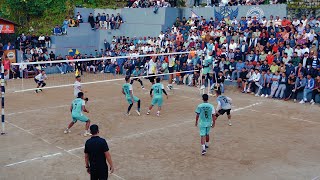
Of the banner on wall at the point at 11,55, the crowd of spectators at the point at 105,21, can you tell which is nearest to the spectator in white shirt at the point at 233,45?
the crowd of spectators at the point at 105,21

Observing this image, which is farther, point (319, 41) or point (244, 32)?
point (244, 32)

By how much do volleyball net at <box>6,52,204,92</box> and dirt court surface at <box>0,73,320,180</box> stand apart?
467 centimetres

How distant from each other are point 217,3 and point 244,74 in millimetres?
10767

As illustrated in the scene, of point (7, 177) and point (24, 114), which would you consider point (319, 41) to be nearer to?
point (24, 114)

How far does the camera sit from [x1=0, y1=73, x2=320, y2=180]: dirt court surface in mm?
10406

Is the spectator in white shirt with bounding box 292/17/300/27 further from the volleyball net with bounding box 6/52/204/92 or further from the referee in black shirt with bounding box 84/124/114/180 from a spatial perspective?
the referee in black shirt with bounding box 84/124/114/180

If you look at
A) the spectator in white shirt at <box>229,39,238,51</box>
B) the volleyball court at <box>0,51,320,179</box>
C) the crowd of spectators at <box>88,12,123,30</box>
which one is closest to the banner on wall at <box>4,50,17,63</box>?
the crowd of spectators at <box>88,12,123,30</box>

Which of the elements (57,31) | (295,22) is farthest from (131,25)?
(295,22)

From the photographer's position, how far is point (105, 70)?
29.7 m

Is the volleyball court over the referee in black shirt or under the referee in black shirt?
under

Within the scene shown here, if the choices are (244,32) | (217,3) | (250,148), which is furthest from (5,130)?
(217,3)

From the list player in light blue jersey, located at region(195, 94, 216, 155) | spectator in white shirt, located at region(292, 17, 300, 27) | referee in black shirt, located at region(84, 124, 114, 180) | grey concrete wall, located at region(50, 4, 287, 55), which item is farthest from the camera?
grey concrete wall, located at region(50, 4, 287, 55)

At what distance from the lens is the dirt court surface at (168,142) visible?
1041 centimetres

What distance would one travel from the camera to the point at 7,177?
32.7 ft
